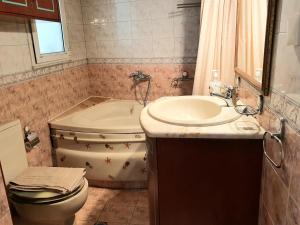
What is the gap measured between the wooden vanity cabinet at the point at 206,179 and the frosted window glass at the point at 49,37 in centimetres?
174

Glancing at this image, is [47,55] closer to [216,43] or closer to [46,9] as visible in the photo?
[46,9]

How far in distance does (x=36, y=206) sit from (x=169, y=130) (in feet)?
3.42

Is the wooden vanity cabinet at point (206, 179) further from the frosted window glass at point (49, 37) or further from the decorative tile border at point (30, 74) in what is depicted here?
the frosted window glass at point (49, 37)

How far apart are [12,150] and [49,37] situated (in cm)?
130

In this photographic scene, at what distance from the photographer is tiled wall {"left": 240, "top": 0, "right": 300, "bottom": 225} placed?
821 millimetres

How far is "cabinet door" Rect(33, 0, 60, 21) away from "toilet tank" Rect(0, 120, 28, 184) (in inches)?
33.4

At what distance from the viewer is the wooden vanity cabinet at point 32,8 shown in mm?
1619

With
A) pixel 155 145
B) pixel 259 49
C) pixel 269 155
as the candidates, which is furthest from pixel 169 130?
pixel 259 49

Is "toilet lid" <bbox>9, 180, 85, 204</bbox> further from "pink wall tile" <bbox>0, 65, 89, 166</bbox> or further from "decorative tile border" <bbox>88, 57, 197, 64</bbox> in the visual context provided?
"decorative tile border" <bbox>88, 57, 197, 64</bbox>

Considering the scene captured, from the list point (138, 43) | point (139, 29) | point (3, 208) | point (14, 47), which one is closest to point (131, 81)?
point (138, 43)

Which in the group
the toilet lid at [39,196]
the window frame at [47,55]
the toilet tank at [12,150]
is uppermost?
the window frame at [47,55]

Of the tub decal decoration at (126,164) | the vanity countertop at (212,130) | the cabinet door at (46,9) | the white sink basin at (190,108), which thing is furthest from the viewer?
the tub decal decoration at (126,164)

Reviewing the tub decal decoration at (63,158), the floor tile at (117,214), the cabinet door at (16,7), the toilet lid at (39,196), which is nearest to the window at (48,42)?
the cabinet door at (16,7)

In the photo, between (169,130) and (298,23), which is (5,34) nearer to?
(169,130)
